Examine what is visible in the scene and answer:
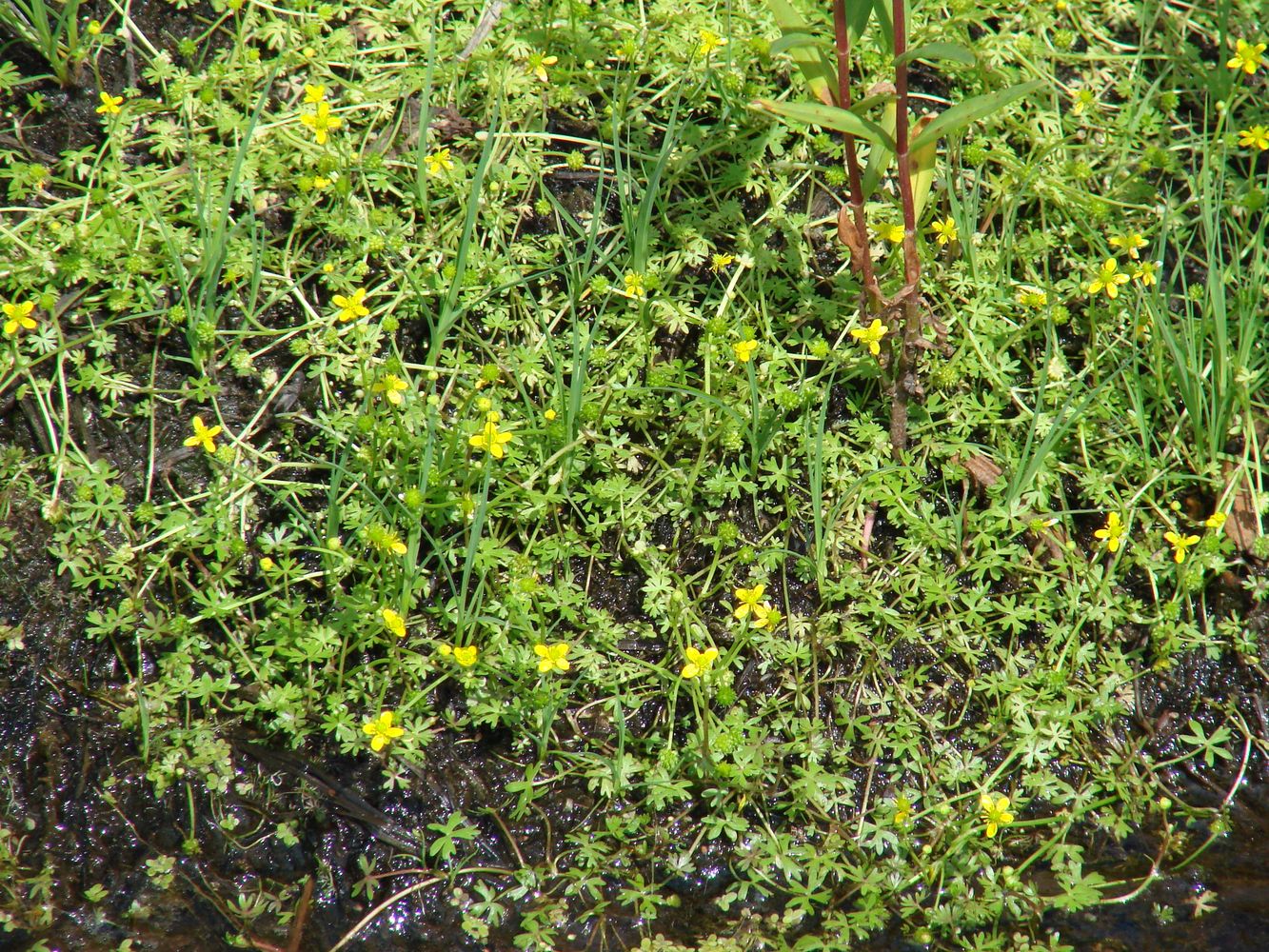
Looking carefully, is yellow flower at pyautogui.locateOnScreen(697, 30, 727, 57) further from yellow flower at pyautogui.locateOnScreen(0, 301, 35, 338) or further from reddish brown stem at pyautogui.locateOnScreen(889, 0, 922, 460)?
yellow flower at pyautogui.locateOnScreen(0, 301, 35, 338)

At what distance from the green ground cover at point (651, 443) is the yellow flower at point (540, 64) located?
50 mm

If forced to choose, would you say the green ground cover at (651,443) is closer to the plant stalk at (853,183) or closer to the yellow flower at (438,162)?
the yellow flower at (438,162)

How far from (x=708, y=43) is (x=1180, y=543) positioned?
245 centimetres

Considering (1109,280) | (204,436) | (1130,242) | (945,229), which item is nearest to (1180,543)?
(1109,280)

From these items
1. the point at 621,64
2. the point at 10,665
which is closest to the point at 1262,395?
the point at 621,64

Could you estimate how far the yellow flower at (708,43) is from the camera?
3762mm

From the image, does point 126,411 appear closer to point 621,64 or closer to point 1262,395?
point 621,64

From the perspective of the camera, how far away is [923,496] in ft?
11.6

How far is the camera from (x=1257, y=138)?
12.3 ft

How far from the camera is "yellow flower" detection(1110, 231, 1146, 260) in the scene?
359 cm

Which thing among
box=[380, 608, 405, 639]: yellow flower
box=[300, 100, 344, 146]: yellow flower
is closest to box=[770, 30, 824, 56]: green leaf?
box=[300, 100, 344, 146]: yellow flower

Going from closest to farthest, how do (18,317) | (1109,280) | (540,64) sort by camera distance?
(18,317), (1109,280), (540,64)

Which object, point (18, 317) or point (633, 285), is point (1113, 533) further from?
point (18, 317)

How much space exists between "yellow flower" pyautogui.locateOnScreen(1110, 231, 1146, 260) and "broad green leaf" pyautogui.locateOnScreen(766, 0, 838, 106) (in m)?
1.30
